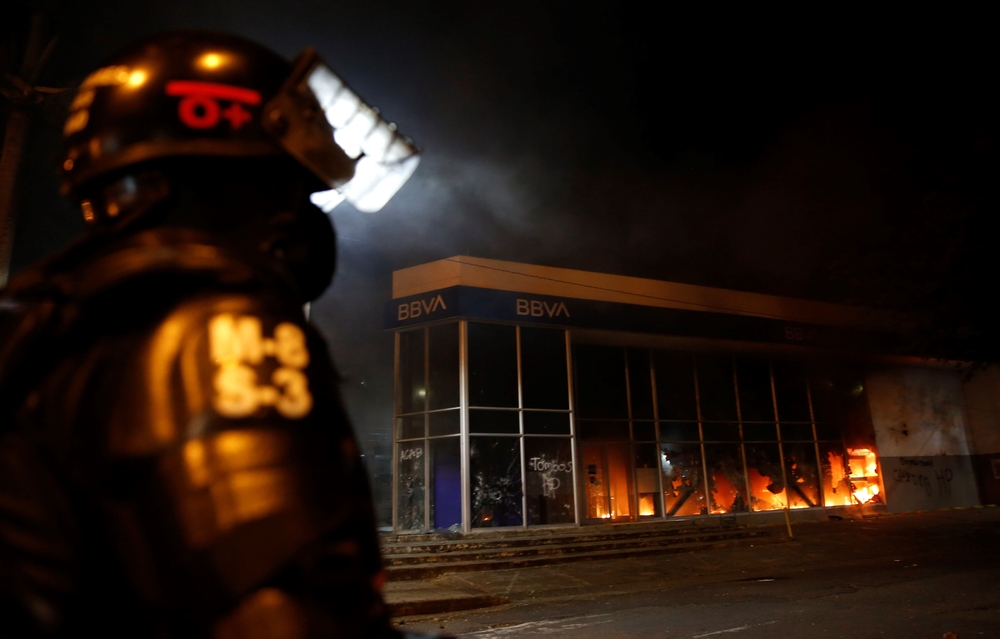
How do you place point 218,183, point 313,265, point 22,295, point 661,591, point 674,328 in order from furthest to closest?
point 674,328 → point 661,591 → point 313,265 → point 218,183 → point 22,295

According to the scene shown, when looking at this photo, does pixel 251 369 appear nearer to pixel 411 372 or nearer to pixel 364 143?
pixel 364 143

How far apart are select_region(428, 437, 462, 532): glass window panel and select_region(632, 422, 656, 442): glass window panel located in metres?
5.62

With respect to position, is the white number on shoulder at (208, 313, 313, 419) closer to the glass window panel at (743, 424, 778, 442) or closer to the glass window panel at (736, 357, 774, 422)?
the glass window panel at (743, 424, 778, 442)

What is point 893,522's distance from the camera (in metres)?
18.8

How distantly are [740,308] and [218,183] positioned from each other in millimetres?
20031

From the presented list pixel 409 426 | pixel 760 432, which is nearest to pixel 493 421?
pixel 409 426

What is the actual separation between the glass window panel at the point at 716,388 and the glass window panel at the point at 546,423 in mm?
5243

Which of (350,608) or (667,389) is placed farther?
(667,389)

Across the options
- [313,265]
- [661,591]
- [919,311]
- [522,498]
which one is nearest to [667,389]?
[522,498]

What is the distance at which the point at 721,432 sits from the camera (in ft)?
64.6

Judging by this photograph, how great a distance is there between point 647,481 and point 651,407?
206 cm

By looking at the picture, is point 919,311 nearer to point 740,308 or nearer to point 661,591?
point 661,591

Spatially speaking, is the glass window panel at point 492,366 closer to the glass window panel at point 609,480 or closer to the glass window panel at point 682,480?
the glass window panel at point 609,480

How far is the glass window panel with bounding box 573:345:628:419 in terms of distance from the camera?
713 inches
